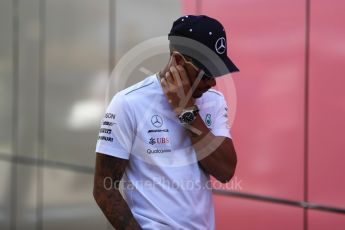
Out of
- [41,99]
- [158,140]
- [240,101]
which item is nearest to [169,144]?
[158,140]

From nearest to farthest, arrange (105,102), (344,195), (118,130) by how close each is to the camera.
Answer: (118,130)
(344,195)
(105,102)

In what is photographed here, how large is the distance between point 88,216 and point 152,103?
337cm

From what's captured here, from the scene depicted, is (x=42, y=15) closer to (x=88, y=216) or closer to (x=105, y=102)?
(x=105, y=102)

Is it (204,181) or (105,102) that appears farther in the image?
(105,102)

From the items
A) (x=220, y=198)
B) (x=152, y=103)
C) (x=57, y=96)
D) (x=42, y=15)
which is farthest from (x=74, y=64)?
(x=152, y=103)

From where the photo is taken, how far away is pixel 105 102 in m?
5.32

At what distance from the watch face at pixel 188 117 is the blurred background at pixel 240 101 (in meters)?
1.25

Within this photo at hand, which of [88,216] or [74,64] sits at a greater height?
[74,64]

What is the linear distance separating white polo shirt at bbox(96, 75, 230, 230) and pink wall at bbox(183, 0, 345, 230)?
1197 millimetres

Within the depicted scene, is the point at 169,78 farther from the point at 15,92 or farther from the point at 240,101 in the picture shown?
the point at 15,92

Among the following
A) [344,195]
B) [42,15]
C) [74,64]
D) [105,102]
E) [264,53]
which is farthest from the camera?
[42,15]

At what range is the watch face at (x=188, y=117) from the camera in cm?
238

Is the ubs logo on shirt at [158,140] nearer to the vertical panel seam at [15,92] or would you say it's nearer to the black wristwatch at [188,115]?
the black wristwatch at [188,115]

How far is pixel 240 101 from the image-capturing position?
12.8ft
